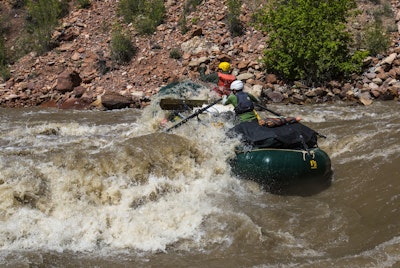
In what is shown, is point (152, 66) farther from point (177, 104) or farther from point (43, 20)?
point (177, 104)

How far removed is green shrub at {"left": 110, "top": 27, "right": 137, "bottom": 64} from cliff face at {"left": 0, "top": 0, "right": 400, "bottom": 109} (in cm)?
24

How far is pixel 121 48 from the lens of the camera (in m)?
14.6

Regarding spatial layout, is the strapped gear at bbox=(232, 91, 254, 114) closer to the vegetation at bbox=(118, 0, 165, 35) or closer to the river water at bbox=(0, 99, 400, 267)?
the river water at bbox=(0, 99, 400, 267)

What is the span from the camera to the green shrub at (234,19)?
14578mm

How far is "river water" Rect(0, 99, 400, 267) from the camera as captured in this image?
400cm

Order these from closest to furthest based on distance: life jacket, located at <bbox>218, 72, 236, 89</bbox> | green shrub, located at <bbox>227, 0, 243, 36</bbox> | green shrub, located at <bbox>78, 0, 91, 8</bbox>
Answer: life jacket, located at <bbox>218, 72, 236, 89</bbox>
green shrub, located at <bbox>227, 0, 243, 36</bbox>
green shrub, located at <bbox>78, 0, 91, 8</bbox>

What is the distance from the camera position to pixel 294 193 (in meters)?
5.64

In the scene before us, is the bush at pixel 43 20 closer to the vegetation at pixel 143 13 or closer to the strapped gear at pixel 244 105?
the vegetation at pixel 143 13

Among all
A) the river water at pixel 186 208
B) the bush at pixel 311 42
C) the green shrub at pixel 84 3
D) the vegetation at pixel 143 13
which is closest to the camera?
the river water at pixel 186 208

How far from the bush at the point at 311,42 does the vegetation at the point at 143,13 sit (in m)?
4.83

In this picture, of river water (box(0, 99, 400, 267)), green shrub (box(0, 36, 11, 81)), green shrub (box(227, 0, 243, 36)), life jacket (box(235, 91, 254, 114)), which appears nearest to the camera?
river water (box(0, 99, 400, 267))

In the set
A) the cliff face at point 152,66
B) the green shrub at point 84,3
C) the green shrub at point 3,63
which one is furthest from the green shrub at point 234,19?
the green shrub at point 3,63

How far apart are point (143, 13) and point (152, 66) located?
3.56 m

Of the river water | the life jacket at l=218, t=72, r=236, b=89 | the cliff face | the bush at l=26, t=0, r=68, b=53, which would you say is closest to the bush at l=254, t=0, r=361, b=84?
the cliff face
